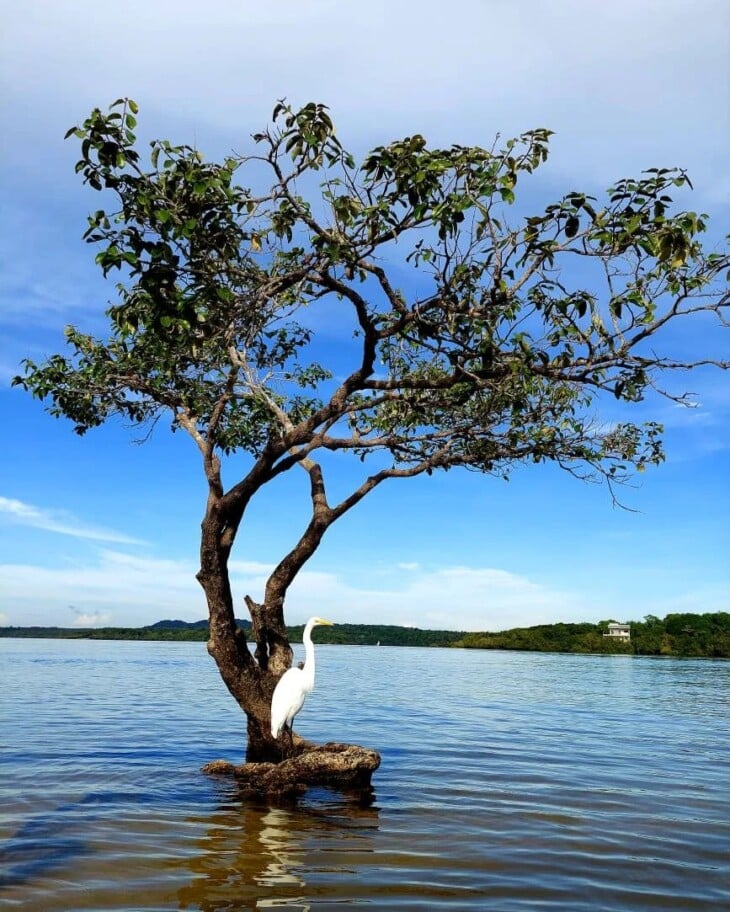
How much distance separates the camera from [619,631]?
325 ft

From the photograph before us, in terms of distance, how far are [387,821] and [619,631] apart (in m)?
94.1

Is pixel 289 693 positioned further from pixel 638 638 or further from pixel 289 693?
pixel 638 638

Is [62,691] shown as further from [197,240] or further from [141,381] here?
[197,240]

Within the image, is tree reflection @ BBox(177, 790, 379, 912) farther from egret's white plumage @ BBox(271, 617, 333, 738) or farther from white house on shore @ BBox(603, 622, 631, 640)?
white house on shore @ BBox(603, 622, 631, 640)

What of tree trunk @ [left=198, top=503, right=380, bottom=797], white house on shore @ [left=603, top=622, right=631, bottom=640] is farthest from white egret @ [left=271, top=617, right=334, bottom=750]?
white house on shore @ [left=603, top=622, right=631, bottom=640]

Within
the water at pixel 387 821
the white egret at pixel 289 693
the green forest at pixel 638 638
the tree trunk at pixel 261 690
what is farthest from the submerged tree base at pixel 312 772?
the green forest at pixel 638 638

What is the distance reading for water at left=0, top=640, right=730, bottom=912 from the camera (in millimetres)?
8195

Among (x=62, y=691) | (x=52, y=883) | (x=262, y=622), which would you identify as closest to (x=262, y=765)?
(x=262, y=622)

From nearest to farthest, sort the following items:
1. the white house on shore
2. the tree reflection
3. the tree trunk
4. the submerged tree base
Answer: the tree reflection, the submerged tree base, the tree trunk, the white house on shore

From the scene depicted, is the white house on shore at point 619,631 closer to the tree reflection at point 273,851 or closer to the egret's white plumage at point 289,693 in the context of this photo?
the egret's white plumage at point 289,693

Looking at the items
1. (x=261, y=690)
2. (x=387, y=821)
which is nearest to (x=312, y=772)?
(x=261, y=690)

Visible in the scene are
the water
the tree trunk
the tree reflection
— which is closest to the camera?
the tree reflection

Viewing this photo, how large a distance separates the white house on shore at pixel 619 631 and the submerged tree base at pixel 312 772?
90.4 m

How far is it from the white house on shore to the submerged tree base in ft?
297
